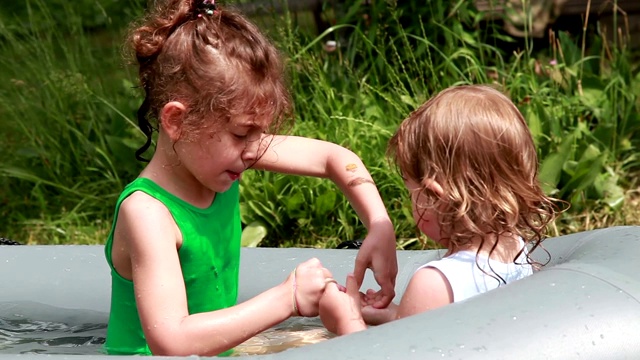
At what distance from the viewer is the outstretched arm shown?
2.34 metres

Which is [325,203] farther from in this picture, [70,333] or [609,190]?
[70,333]

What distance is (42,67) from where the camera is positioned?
468cm

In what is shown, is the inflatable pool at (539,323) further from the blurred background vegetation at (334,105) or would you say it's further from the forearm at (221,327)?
the blurred background vegetation at (334,105)

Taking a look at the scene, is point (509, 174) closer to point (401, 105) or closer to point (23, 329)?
point (23, 329)

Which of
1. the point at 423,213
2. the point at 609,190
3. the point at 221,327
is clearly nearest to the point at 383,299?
the point at 423,213

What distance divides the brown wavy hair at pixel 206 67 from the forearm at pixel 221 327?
0.37 m

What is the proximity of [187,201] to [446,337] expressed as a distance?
79cm

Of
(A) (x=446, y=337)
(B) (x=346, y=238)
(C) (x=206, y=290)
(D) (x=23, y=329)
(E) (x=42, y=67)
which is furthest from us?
(E) (x=42, y=67)

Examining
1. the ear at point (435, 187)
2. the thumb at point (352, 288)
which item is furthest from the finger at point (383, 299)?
the ear at point (435, 187)

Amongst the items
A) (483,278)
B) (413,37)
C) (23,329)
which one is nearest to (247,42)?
(483,278)

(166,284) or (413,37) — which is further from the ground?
(413,37)

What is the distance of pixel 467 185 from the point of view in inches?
82.6

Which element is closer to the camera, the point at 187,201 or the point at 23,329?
the point at 187,201

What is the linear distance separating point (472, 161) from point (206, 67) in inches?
22.4
